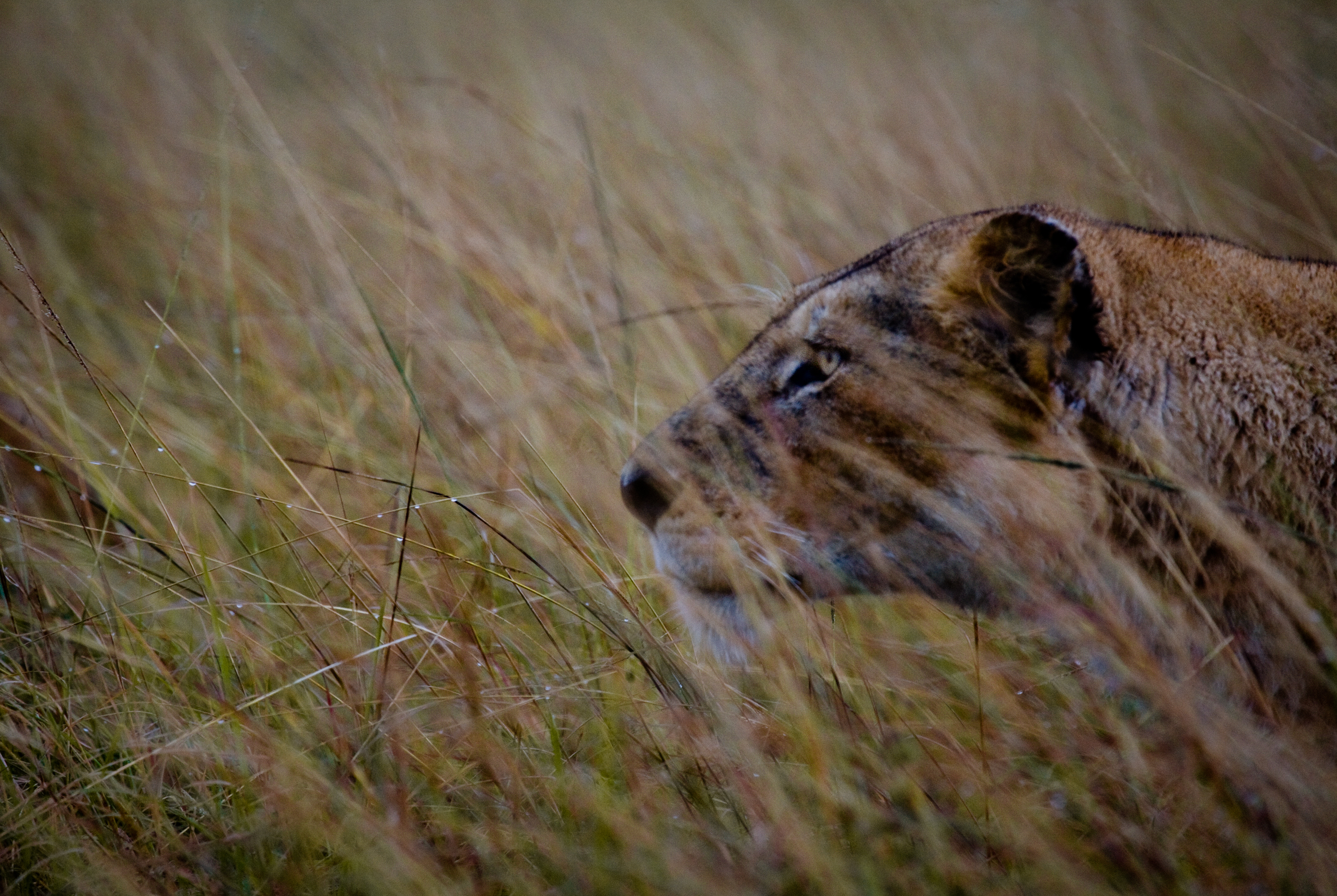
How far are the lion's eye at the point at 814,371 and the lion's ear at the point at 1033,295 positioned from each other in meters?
0.34

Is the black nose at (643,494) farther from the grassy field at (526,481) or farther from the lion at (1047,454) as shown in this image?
the grassy field at (526,481)

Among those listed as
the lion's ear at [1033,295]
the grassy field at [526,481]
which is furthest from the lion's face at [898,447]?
the grassy field at [526,481]

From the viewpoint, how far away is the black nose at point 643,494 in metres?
2.24

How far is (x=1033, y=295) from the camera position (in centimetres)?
210

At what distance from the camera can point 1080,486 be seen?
2.03 meters

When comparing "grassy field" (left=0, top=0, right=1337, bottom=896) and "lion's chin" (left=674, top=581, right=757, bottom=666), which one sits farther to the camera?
"lion's chin" (left=674, top=581, right=757, bottom=666)

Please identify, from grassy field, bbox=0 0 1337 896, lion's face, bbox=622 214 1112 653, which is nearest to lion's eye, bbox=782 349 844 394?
lion's face, bbox=622 214 1112 653

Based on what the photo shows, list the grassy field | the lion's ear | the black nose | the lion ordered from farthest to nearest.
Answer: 1. the black nose
2. the lion's ear
3. the lion
4. the grassy field

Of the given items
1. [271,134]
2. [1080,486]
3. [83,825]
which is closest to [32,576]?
[83,825]

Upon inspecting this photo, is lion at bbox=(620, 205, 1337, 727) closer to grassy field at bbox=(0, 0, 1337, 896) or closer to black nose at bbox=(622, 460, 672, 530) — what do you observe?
black nose at bbox=(622, 460, 672, 530)

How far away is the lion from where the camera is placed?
1921mm

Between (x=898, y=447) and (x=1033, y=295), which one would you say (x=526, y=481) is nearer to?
(x=898, y=447)

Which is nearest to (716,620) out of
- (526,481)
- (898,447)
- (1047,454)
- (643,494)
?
(643,494)

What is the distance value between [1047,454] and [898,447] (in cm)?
31
